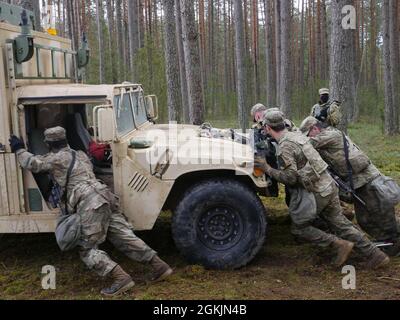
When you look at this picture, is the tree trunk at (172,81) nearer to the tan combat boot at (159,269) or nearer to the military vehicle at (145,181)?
the military vehicle at (145,181)

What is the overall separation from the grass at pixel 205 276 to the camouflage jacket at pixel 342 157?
0.91m

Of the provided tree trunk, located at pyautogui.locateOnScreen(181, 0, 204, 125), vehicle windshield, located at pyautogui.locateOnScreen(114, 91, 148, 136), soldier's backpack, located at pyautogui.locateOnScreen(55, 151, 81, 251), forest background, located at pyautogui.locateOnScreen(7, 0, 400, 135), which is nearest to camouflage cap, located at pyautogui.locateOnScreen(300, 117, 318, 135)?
vehicle windshield, located at pyautogui.locateOnScreen(114, 91, 148, 136)

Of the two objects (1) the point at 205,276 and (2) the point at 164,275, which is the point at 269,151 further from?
(2) the point at 164,275

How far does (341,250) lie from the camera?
5.09 m

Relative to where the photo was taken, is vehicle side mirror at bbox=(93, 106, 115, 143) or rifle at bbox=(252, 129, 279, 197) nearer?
vehicle side mirror at bbox=(93, 106, 115, 143)

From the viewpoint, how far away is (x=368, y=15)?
34344 mm

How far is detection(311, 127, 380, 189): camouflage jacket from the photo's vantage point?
217 inches

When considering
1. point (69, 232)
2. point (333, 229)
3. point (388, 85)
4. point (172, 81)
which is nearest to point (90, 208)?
point (69, 232)

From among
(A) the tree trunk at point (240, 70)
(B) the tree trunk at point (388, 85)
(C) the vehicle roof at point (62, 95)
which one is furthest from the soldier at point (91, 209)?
(B) the tree trunk at point (388, 85)

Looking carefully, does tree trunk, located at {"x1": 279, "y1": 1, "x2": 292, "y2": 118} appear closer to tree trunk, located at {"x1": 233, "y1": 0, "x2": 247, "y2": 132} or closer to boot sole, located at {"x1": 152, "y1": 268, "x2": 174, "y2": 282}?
tree trunk, located at {"x1": 233, "y1": 0, "x2": 247, "y2": 132}

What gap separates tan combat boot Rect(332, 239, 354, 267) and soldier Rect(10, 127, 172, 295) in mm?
1738

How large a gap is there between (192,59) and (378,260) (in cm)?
599

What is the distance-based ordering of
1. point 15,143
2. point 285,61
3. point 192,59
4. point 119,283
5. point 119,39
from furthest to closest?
1. point 119,39
2. point 285,61
3. point 192,59
4. point 15,143
5. point 119,283
